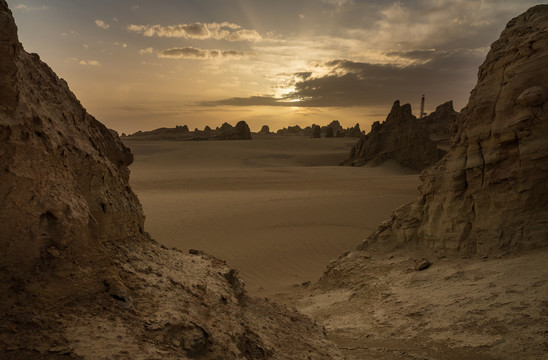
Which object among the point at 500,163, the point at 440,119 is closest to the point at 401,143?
the point at 440,119

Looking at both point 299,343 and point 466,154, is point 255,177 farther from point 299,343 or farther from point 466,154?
point 299,343

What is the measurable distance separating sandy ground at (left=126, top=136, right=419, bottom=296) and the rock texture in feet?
18.1

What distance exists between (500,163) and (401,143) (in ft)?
92.0

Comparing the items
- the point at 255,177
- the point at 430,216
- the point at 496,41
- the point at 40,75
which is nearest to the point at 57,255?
the point at 40,75

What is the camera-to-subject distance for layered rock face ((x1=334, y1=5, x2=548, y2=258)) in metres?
5.27

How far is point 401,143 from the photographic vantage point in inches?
1284

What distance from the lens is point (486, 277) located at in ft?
16.1

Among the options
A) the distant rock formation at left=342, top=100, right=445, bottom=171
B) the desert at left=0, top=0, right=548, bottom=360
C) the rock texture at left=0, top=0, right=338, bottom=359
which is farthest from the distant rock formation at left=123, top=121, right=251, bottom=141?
the rock texture at left=0, top=0, right=338, bottom=359

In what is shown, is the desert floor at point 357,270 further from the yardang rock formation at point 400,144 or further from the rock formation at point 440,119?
the rock formation at point 440,119

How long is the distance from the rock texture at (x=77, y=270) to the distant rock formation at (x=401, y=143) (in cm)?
3059

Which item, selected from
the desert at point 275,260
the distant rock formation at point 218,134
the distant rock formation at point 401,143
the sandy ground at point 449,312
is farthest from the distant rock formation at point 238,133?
the sandy ground at point 449,312

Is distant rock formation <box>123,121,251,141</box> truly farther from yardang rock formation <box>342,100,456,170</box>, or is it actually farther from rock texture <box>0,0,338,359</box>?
rock texture <box>0,0,338,359</box>

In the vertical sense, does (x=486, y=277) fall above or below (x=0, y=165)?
below

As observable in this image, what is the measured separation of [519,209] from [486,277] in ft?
3.94
